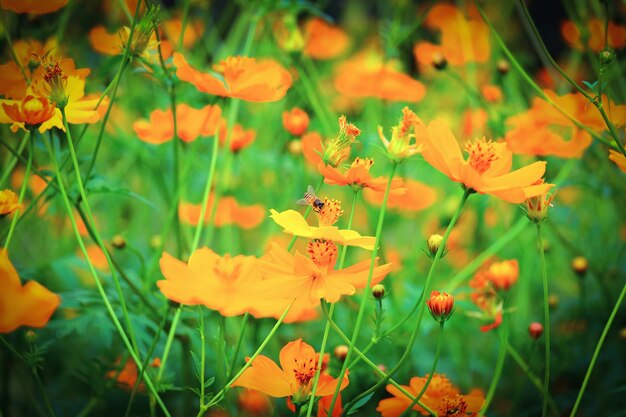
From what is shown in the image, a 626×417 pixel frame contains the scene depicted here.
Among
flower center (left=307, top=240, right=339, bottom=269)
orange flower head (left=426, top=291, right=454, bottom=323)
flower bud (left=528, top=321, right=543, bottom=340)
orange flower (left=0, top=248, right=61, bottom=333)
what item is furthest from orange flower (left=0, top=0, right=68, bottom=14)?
flower bud (left=528, top=321, right=543, bottom=340)

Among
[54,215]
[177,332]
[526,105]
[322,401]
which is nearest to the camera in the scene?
[322,401]

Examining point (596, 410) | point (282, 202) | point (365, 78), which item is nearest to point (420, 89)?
point (365, 78)

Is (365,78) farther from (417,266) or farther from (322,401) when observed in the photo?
(322,401)

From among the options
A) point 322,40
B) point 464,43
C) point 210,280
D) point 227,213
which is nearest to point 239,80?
point 210,280

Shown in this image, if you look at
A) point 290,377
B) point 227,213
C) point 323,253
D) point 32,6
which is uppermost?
point 32,6

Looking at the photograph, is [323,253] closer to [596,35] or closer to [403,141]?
[403,141]

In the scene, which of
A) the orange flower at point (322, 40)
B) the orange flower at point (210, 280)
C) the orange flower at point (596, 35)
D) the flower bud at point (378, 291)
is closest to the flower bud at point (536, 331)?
the flower bud at point (378, 291)

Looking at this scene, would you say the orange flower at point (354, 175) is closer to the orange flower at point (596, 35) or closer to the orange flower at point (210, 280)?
the orange flower at point (210, 280)
